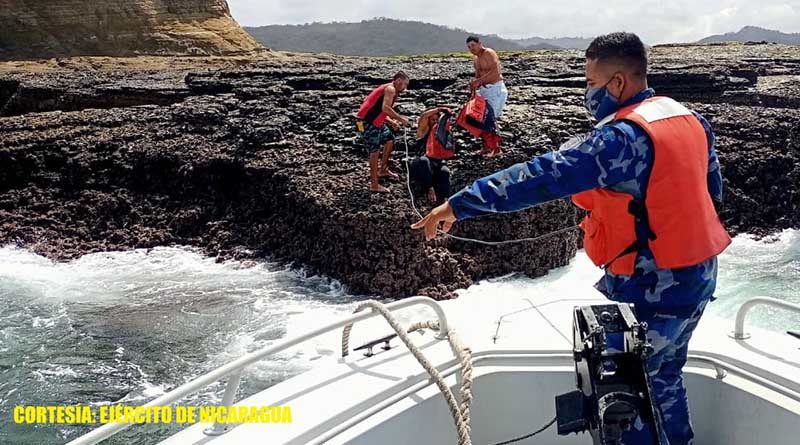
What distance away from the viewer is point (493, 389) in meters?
2.33

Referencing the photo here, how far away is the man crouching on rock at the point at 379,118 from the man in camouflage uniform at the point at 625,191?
5.47m

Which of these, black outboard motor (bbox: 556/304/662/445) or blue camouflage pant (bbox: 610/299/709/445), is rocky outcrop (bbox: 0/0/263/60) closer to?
blue camouflage pant (bbox: 610/299/709/445)

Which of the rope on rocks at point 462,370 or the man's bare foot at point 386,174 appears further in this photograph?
the man's bare foot at point 386,174

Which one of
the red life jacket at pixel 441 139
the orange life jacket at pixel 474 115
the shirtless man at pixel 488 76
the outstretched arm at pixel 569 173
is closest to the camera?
the outstretched arm at pixel 569 173

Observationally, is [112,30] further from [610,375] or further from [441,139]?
[610,375]

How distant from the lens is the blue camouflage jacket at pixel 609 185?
69.8 inches

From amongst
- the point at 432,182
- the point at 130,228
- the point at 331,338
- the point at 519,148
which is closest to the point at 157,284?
the point at 130,228

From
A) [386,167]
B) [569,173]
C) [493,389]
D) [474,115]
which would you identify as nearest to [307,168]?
[386,167]

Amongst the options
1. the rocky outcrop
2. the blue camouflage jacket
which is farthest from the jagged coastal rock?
the rocky outcrop

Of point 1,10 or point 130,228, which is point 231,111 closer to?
point 130,228

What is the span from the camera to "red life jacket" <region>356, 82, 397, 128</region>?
7426 mm

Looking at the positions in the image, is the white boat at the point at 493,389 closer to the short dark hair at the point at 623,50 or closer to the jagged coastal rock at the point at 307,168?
the short dark hair at the point at 623,50

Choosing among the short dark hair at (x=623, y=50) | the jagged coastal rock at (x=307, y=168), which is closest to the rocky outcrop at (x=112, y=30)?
the jagged coastal rock at (x=307, y=168)

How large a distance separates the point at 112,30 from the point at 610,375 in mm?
33660
